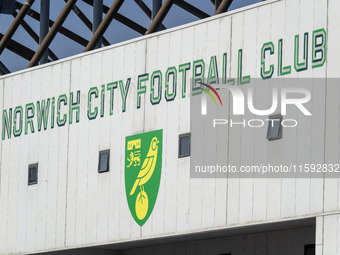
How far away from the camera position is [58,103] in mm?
32375

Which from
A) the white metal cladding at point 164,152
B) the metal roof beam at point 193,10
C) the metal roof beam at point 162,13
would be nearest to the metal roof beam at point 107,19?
the white metal cladding at point 164,152

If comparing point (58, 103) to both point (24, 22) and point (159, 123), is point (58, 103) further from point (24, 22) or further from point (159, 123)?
point (24, 22)

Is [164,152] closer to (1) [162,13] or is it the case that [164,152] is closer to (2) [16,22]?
(1) [162,13]

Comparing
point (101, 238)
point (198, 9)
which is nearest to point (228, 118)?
point (101, 238)

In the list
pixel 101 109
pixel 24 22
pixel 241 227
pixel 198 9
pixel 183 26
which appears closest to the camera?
pixel 241 227

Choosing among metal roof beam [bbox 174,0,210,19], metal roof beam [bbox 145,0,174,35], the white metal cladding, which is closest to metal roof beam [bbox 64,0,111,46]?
metal roof beam [bbox 174,0,210,19]

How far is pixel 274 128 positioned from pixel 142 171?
4.71 m

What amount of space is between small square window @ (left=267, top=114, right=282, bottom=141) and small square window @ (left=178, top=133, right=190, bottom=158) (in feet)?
8.89

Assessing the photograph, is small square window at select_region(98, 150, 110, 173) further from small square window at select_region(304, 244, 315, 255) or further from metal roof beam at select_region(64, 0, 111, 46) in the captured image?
metal roof beam at select_region(64, 0, 111, 46)

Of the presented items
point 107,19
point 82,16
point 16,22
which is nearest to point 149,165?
point 107,19

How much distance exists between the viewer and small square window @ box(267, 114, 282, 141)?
1017 inches

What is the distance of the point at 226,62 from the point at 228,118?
1.38 m

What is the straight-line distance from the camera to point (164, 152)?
28.7 m

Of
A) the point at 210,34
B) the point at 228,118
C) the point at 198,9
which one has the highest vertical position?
the point at 198,9
